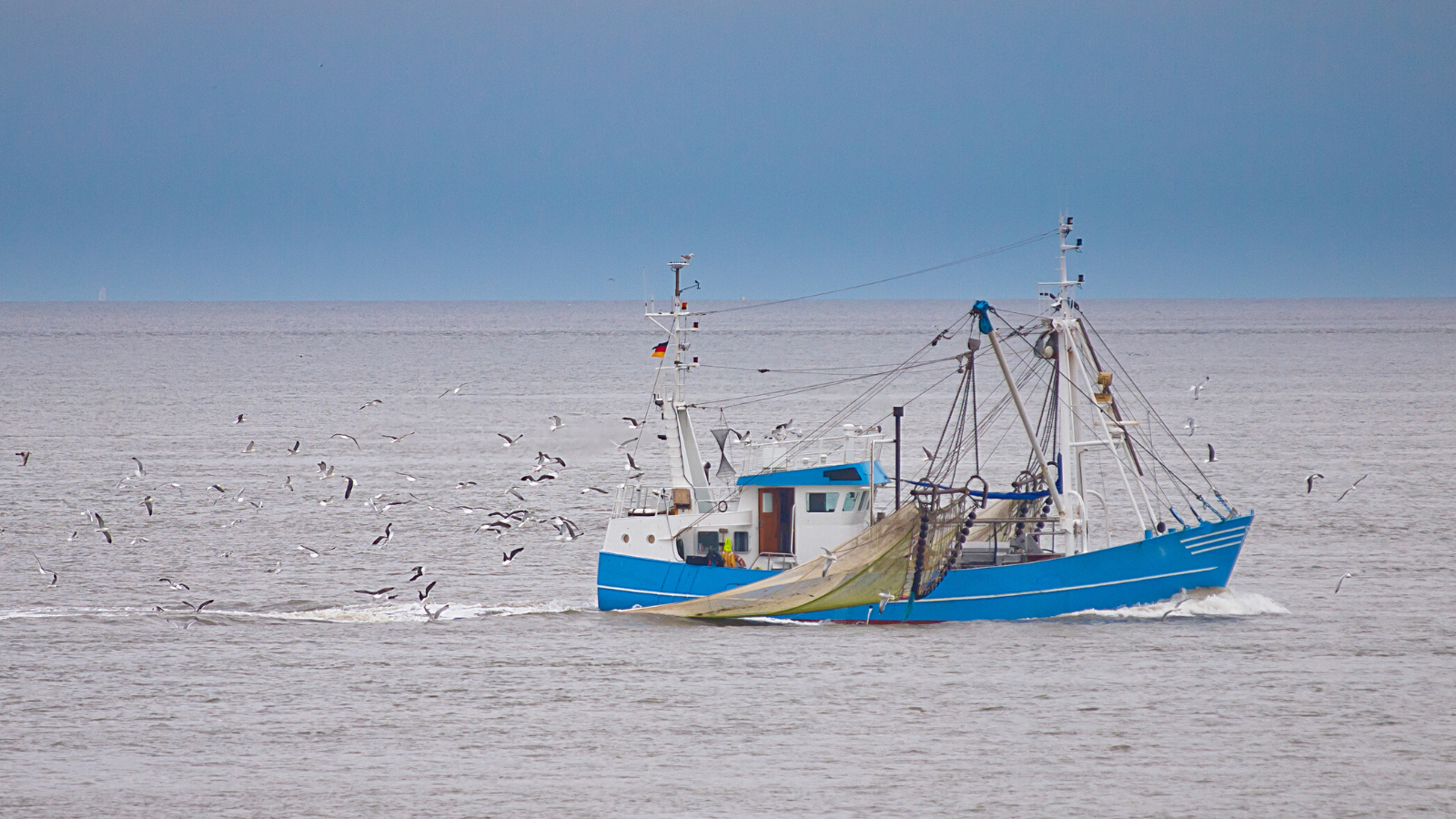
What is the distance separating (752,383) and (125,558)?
84.7m

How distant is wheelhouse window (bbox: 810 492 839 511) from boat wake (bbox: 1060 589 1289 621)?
5.49 meters

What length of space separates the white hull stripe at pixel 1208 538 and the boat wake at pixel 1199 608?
1.37 meters

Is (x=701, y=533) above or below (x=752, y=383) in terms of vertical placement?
below

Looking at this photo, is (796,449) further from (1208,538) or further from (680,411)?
(1208,538)

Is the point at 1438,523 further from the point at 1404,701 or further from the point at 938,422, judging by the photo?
the point at 938,422

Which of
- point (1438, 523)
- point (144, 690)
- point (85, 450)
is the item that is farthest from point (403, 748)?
point (85, 450)

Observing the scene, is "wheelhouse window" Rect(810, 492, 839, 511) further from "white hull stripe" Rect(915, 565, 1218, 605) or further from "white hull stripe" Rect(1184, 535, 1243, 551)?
"white hull stripe" Rect(1184, 535, 1243, 551)

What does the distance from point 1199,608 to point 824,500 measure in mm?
8633

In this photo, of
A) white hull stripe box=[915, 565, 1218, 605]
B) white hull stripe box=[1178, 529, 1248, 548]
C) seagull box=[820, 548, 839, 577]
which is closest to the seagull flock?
seagull box=[820, 548, 839, 577]

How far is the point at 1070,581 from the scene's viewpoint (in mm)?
32531

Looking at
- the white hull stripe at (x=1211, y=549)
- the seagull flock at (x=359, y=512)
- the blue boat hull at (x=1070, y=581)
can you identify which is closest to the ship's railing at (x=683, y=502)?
the blue boat hull at (x=1070, y=581)

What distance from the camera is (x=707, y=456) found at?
6794 cm

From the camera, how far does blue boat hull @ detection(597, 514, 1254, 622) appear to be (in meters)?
32.4

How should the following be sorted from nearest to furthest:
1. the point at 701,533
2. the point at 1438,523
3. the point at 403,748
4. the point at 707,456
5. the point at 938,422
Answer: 1. the point at 403,748
2. the point at 701,533
3. the point at 1438,523
4. the point at 707,456
5. the point at 938,422
